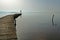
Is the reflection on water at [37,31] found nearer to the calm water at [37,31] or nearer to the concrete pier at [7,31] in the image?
the calm water at [37,31]

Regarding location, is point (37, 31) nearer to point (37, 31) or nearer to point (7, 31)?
point (37, 31)

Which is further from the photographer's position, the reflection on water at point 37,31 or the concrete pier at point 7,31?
the reflection on water at point 37,31

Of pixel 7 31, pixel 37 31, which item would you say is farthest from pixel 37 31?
pixel 7 31

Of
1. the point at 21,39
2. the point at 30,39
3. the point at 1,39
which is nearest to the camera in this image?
Result: the point at 1,39

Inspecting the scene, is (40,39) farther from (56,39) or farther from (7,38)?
(7,38)

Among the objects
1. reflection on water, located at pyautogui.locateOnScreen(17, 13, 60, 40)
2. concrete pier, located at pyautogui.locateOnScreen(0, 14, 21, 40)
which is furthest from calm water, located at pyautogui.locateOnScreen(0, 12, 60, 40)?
concrete pier, located at pyautogui.locateOnScreen(0, 14, 21, 40)

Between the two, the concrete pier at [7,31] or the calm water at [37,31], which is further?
the calm water at [37,31]

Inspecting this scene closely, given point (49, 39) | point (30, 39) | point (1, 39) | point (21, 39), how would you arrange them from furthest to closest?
point (49, 39)
point (30, 39)
point (21, 39)
point (1, 39)

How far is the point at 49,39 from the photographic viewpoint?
35.4 ft

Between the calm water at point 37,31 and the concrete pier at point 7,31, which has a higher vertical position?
the concrete pier at point 7,31

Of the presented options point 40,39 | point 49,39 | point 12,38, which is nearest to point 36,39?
point 40,39

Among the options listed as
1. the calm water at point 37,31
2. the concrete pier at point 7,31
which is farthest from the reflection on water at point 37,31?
the concrete pier at point 7,31

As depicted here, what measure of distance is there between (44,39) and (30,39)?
1015mm

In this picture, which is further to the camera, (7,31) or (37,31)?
(37,31)
